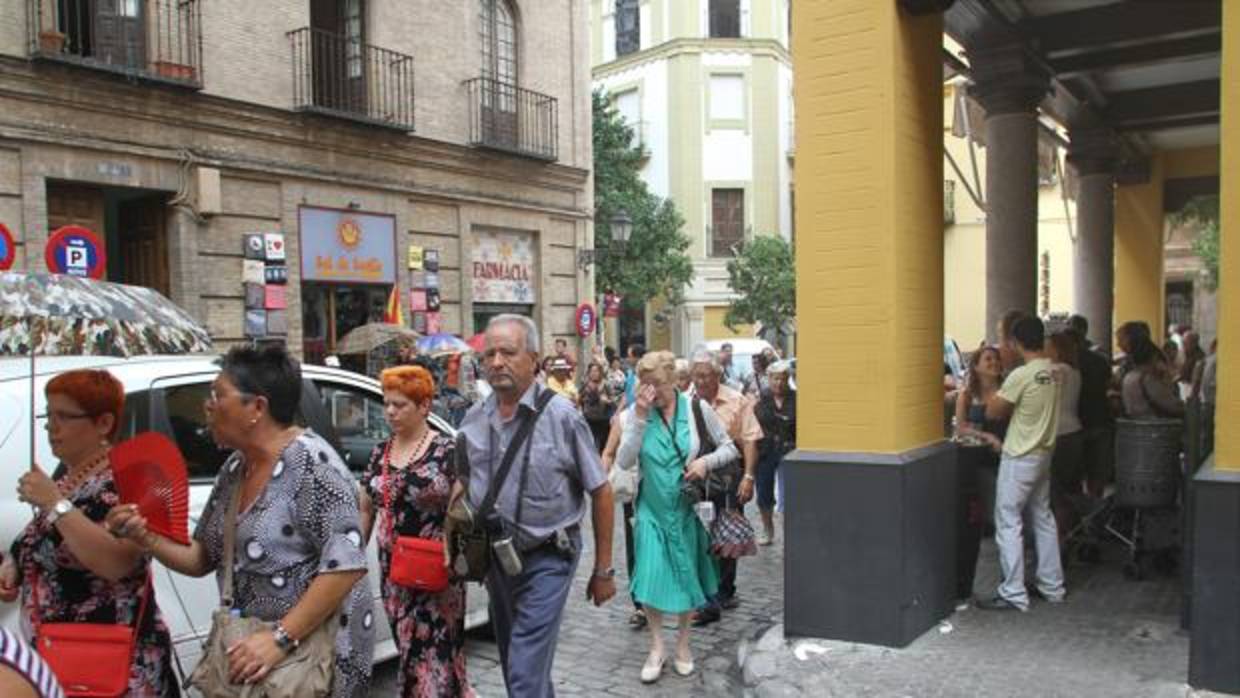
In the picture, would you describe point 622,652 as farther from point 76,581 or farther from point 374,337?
point 374,337

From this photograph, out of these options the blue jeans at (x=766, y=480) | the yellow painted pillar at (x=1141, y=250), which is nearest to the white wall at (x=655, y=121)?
the yellow painted pillar at (x=1141, y=250)

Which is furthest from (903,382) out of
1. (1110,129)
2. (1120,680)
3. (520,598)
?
(1110,129)

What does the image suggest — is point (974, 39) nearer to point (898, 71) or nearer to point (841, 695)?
point (898, 71)

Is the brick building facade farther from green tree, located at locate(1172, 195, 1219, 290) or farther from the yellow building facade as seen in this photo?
green tree, located at locate(1172, 195, 1219, 290)

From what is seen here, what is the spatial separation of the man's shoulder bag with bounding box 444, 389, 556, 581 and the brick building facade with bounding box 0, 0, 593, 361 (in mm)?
10332

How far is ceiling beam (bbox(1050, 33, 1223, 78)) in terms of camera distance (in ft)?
31.2

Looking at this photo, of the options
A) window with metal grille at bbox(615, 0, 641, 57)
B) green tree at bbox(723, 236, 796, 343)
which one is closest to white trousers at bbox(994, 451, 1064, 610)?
green tree at bbox(723, 236, 796, 343)

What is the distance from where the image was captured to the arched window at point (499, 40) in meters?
18.7

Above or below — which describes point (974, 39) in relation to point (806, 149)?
above

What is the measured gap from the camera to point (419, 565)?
405 cm

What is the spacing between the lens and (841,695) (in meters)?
4.96

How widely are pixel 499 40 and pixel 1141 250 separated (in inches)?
467

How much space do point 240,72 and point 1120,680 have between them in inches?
527

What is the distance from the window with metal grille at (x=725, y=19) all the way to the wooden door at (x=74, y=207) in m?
27.7
